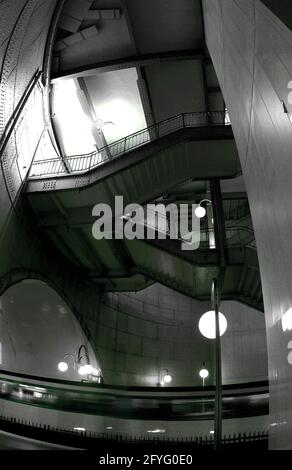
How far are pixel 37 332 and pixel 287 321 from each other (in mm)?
16686

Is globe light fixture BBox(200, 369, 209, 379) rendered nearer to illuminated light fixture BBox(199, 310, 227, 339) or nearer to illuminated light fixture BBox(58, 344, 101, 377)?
illuminated light fixture BBox(58, 344, 101, 377)

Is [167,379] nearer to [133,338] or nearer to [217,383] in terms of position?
[133,338]

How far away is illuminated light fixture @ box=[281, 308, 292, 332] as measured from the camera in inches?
136

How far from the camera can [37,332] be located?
1830 cm

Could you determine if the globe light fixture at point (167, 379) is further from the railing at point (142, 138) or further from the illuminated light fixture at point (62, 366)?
the railing at point (142, 138)

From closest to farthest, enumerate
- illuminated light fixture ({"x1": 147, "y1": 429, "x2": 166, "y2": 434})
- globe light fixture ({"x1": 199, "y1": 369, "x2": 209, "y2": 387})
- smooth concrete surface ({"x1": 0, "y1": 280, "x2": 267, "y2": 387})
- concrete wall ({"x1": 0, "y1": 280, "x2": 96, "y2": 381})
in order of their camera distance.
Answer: illuminated light fixture ({"x1": 147, "y1": 429, "x2": 166, "y2": 434}), concrete wall ({"x1": 0, "y1": 280, "x2": 96, "y2": 381}), smooth concrete surface ({"x1": 0, "y1": 280, "x2": 267, "y2": 387}), globe light fixture ({"x1": 199, "y1": 369, "x2": 209, "y2": 387})

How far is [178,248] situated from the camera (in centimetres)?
1377

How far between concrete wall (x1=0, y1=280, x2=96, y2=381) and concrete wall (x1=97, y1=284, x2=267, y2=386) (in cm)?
173

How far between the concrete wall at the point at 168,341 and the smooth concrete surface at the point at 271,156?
16.0 meters

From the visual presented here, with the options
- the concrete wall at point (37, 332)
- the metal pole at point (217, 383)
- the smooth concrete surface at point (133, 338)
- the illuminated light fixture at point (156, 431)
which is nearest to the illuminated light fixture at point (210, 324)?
the metal pole at point (217, 383)

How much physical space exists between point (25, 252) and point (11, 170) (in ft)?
11.1

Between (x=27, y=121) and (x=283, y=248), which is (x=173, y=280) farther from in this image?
(x=283, y=248)

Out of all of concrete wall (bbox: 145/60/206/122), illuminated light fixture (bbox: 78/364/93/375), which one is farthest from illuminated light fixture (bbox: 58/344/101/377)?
concrete wall (bbox: 145/60/206/122)

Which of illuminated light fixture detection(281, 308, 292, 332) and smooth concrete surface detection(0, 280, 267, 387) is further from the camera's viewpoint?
smooth concrete surface detection(0, 280, 267, 387)
